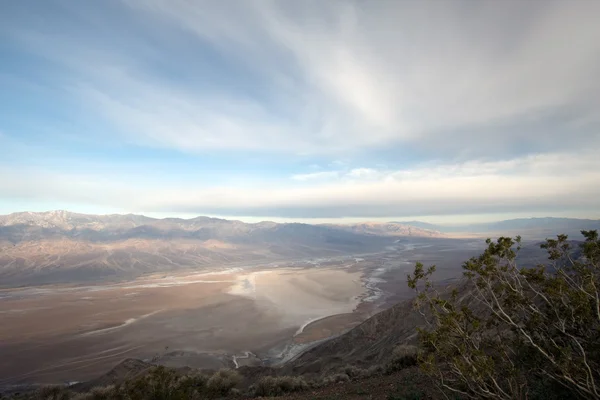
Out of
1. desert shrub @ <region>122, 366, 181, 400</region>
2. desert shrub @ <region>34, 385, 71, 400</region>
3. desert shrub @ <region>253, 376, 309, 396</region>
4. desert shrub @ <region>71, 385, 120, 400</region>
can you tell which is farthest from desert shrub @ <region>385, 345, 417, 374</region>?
desert shrub @ <region>34, 385, 71, 400</region>

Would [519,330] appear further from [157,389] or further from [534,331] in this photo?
[157,389]

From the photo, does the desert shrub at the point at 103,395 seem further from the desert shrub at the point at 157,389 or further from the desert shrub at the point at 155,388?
the desert shrub at the point at 155,388

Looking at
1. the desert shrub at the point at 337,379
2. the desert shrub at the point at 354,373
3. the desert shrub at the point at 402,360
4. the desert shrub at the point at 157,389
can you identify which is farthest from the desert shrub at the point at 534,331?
the desert shrub at the point at 157,389

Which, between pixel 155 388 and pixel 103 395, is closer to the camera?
pixel 155 388

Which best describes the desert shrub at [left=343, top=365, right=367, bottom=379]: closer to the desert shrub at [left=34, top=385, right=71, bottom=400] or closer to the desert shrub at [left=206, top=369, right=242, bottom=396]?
the desert shrub at [left=206, top=369, right=242, bottom=396]

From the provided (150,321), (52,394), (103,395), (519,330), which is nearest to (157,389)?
(103,395)
